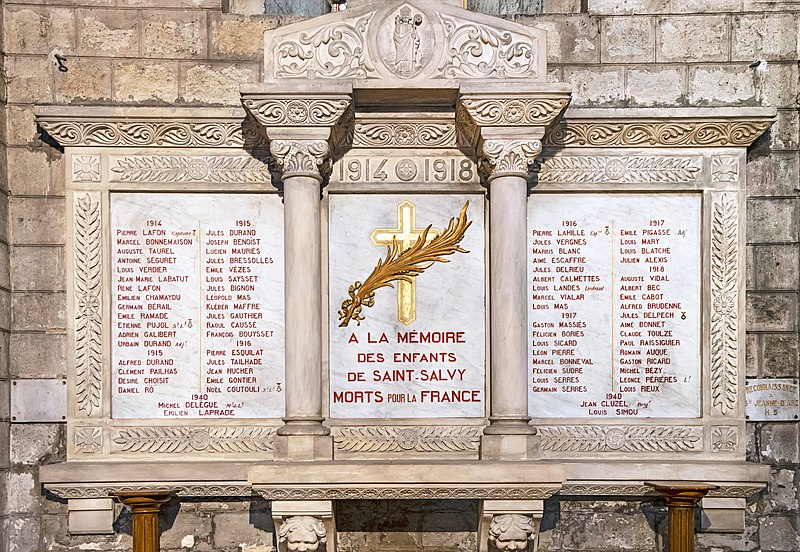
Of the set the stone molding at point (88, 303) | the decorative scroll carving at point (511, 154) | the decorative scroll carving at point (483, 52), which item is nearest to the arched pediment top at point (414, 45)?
the decorative scroll carving at point (483, 52)

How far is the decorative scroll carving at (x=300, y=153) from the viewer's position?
596 cm

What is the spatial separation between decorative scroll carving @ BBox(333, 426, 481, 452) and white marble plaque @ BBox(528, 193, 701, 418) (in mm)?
564

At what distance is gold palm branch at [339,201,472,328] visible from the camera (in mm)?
6387

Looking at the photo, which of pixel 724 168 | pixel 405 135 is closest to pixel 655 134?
pixel 724 168

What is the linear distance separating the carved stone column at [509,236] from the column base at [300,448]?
3.74ft

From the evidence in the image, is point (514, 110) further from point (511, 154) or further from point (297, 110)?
point (297, 110)

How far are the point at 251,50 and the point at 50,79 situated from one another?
5.10 feet

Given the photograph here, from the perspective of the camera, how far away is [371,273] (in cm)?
642

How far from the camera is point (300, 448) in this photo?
580 cm

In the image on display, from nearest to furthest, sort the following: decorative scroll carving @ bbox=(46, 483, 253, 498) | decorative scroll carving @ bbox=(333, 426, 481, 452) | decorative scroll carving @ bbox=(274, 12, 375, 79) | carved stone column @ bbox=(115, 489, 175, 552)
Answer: carved stone column @ bbox=(115, 489, 175, 552), decorative scroll carving @ bbox=(274, 12, 375, 79), decorative scroll carving @ bbox=(46, 483, 253, 498), decorative scroll carving @ bbox=(333, 426, 481, 452)

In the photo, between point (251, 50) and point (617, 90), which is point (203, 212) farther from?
point (617, 90)

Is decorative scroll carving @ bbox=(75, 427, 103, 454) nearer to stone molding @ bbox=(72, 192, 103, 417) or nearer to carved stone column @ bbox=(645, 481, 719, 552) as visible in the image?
stone molding @ bbox=(72, 192, 103, 417)

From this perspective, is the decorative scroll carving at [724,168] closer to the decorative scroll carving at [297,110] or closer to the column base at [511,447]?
the column base at [511,447]

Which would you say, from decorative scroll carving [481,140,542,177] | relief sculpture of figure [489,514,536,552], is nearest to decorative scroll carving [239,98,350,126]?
decorative scroll carving [481,140,542,177]
